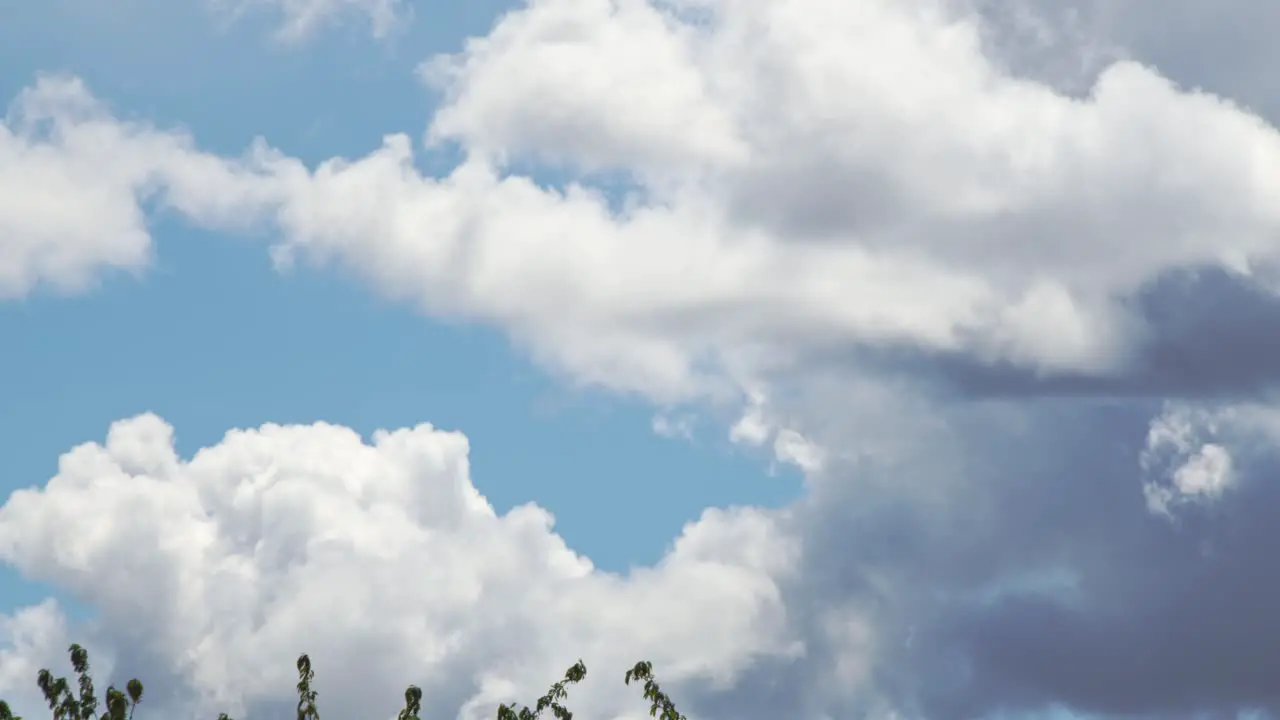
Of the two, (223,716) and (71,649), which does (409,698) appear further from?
(71,649)

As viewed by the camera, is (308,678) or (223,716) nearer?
(308,678)

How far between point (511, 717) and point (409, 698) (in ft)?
23.0

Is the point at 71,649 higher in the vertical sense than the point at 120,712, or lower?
higher

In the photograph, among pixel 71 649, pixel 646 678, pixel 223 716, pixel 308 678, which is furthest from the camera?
pixel 71 649

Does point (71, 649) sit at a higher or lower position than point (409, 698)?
higher

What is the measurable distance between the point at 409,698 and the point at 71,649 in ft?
104

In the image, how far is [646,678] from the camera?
55.6 m

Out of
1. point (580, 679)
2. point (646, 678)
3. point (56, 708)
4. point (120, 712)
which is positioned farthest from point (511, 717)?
point (56, 708)

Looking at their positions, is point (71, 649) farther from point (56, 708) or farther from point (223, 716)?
point (223, 716)

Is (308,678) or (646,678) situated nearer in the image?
(646,678)

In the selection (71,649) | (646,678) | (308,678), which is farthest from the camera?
(71,649)

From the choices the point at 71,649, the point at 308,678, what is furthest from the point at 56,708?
the point at 308,678

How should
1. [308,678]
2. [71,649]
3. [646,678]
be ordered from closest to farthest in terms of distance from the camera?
[646,678]
[308,678]
[71,649]

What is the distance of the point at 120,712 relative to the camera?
197ft
